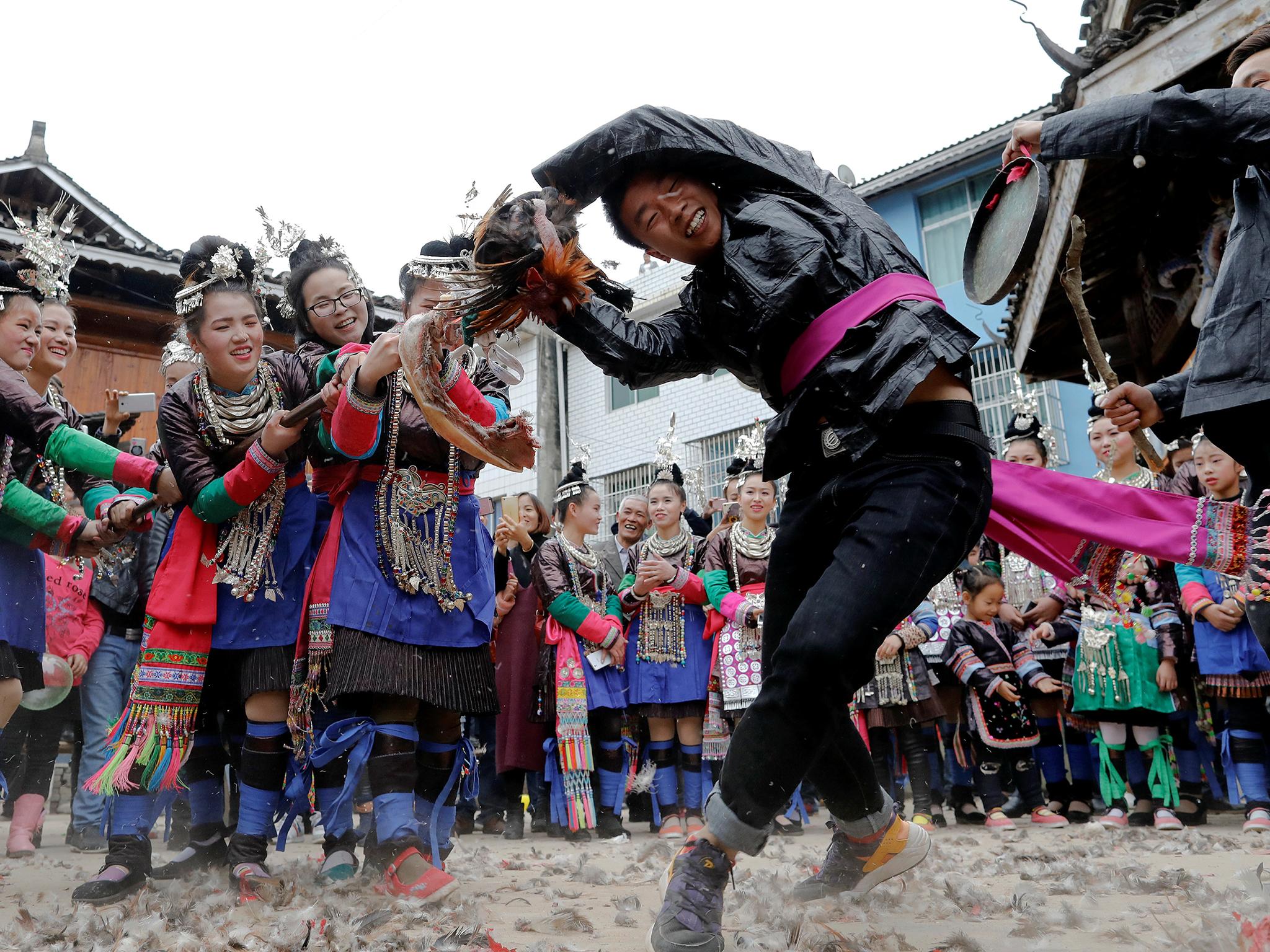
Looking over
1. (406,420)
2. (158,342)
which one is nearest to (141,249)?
(158,342)

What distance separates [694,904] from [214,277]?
264cm

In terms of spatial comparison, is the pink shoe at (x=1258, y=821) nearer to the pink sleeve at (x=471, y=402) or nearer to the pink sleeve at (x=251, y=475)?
the pink sleeve at (x=471, y=402)

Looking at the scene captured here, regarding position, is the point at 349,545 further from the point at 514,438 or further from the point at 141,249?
the point at 141,249

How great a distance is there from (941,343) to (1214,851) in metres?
2.94

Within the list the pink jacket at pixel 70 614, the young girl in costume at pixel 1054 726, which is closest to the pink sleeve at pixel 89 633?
the pink jacket at pixel 70 614

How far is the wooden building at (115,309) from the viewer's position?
10.0m

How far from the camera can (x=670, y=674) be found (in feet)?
19.5

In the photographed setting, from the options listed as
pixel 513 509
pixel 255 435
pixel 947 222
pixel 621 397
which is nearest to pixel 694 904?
pixel 255 435

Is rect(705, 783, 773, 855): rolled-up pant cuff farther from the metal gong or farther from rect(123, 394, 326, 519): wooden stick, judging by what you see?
rect(123, 394, 326, 519): wooden stick

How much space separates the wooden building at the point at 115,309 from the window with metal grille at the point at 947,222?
8876 mm

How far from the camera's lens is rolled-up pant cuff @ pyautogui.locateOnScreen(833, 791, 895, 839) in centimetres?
253

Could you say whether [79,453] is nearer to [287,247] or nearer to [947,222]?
[287,247]

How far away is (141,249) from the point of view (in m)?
10.1

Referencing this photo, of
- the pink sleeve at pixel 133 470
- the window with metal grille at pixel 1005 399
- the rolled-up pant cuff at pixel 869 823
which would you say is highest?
the window with metal grille at pixel 1005 399
